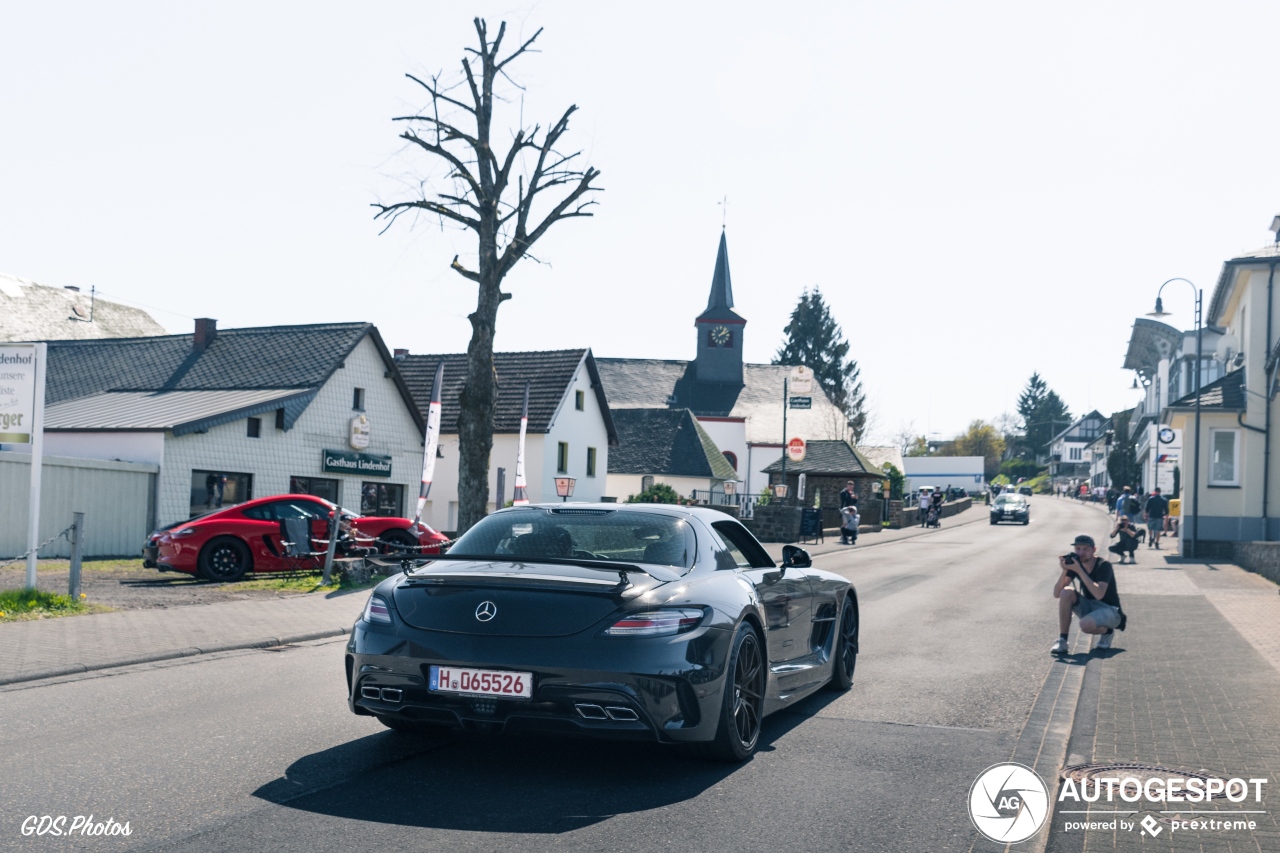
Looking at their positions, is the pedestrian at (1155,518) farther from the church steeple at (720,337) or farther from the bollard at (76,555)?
the church steeple at (720,337)

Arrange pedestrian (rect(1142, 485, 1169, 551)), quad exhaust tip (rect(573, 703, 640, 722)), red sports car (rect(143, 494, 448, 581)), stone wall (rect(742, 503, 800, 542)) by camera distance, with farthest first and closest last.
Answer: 1. stone wall (rect(742, 503, 800, 542))
2. pedestrian (rect(1142, 485, 1169, 551))
3. red sports car (rect(143, 494, 448, 581))
4. quad exhaust tip (rect(573, 703, 640, 722))

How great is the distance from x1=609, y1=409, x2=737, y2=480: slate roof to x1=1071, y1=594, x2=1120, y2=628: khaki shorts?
51.9 metres

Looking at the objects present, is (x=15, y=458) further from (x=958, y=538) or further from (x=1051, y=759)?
(x=958, y=538)

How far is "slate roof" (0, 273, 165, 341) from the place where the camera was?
148 feet

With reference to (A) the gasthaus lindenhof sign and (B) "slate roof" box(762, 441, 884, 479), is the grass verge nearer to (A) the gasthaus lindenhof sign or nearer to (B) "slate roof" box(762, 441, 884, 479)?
(A) the gasthaus lindenhof sign

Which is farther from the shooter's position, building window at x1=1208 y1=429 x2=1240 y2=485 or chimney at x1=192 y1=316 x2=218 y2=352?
chimney at x1=192 y1=316 x2=218 y2=352

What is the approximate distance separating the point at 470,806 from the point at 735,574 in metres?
2.21

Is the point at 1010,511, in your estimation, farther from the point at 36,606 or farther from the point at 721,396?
the point at 36,606

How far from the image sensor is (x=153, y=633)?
1160 centimetres

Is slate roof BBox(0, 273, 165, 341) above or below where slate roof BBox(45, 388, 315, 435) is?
above

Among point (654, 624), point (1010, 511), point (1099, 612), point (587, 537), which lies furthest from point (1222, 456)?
point (1010, 511)

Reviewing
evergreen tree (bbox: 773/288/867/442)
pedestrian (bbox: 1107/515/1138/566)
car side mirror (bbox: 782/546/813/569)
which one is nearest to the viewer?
car side mirror (bbox: 782/546/813/569)

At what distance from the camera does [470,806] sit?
527 centimetres

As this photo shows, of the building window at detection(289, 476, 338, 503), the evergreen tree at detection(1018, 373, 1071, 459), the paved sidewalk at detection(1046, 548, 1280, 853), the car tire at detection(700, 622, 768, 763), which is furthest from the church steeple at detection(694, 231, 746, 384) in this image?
the evergreen tree at detection(1018, 373, 1071, 459)
